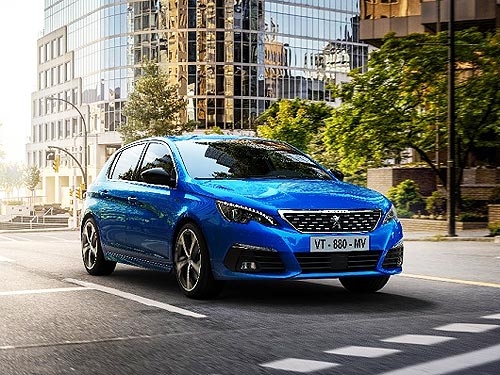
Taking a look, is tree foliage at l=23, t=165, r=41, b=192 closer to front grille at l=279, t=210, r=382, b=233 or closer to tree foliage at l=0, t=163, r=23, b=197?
tree foliage at l=0, t=163, r=23, b=197

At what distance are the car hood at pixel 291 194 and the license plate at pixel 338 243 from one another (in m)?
0.28

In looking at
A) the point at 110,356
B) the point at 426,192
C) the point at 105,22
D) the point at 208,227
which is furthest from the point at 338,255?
the point at 105,22

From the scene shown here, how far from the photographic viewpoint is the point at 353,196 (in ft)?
30.0

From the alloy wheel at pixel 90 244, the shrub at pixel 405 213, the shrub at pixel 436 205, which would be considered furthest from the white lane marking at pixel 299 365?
the shrub at pixel 405 213

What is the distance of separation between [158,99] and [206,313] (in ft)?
205

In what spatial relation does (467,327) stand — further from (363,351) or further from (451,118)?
(451,118)

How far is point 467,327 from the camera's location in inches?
292

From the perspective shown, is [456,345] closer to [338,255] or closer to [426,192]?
[338,255]

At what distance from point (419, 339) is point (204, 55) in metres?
84.1

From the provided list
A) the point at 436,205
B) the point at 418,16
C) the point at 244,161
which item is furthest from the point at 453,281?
the point at 418,16

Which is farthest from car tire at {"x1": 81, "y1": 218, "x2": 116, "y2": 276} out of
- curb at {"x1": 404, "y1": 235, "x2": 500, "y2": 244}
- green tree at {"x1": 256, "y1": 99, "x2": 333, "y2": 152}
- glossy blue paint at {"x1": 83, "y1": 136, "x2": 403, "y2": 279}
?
green tree at {"x1": 256, "y1": 99, "x2": 333, "y2": 152}

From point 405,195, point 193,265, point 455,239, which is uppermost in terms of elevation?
point 405,195

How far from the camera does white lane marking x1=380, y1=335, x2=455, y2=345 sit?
6707 mm

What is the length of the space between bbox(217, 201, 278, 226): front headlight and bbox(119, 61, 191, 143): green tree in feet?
199
